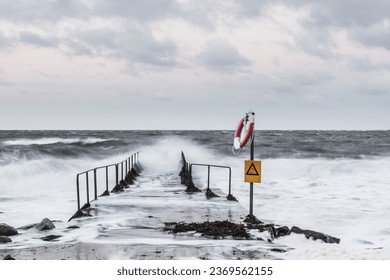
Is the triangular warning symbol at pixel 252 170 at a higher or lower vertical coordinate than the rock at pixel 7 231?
higher

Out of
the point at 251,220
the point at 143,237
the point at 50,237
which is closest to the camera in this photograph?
the point at 50,237

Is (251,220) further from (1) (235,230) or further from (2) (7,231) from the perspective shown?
(2) (7,231)

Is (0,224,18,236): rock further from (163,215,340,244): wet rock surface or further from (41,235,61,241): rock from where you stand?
(163,215,340,244): wet rock surface

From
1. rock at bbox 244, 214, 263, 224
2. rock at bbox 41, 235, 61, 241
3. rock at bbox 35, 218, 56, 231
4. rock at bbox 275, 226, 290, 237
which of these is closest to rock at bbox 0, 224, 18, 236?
rock at bbox 35, 218, 56, 231

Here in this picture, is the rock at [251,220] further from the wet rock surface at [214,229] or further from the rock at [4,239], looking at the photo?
the rock at [4,239]

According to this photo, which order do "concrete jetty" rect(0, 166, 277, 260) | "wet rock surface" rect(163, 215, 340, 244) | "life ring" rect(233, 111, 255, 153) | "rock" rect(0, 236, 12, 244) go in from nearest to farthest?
"concrete jetty" rect(0, 166, 277, 260)
"rock" rect(0, 236, 12, 244)
"wet rock surface" rect(163, 215, 340, 244)
"life ring" rect(233, 111, 255, 153)

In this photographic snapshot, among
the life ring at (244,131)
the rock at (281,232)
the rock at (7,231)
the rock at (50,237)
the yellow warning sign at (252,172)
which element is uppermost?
the life ring at (244,131)

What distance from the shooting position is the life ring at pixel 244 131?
782 cm

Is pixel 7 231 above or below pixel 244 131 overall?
below

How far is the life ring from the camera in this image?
25.6 ft

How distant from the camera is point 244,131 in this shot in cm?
826

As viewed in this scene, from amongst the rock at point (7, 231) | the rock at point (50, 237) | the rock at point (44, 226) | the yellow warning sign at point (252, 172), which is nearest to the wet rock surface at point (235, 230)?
the yellow warning sign at point (252, 172)

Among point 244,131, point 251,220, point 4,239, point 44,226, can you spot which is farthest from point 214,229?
point 4,239
